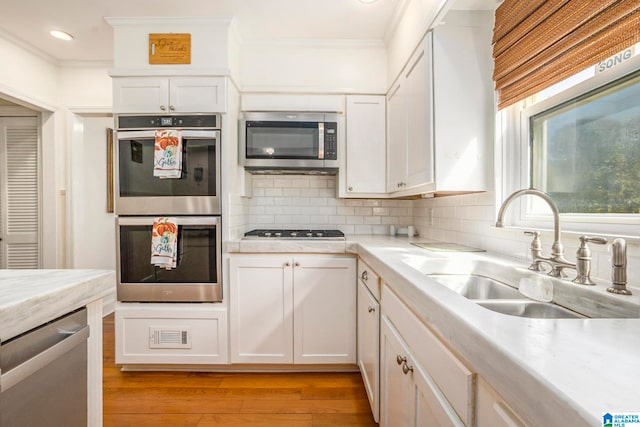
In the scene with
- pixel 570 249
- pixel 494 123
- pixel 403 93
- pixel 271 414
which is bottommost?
pixel 271 414

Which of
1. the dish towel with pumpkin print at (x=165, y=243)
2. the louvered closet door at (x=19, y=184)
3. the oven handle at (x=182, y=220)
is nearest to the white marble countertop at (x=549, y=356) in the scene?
the oven handle at (x=182, y=220)

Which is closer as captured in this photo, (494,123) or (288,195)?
(494,123)

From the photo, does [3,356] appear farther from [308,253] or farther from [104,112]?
[104,112]

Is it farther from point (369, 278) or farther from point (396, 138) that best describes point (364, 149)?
point (369, 278)

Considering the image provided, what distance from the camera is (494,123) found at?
1539mm

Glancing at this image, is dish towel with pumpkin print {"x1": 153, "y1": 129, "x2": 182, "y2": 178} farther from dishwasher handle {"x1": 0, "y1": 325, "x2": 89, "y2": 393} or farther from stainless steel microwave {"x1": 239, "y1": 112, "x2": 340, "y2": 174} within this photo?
dishwasher handle {"x1": 0, "y1": 325, "x2": 89, "y2": 393}

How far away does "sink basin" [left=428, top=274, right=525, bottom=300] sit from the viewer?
1.19 metres

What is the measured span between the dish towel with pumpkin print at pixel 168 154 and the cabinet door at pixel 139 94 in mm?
201

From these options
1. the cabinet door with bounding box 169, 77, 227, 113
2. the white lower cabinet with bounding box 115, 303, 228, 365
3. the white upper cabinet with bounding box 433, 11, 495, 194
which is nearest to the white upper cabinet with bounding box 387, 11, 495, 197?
the white upper cabinet with bounding box 433, 11, 495, 194

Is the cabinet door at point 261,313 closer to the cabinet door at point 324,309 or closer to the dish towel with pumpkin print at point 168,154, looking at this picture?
the cabinet door at point 324,309

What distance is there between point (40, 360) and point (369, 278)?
136 centimetres

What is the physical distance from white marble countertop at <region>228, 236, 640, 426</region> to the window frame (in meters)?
0.31

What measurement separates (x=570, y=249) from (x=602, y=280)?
0.16 meters

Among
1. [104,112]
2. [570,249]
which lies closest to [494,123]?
[570,249]
